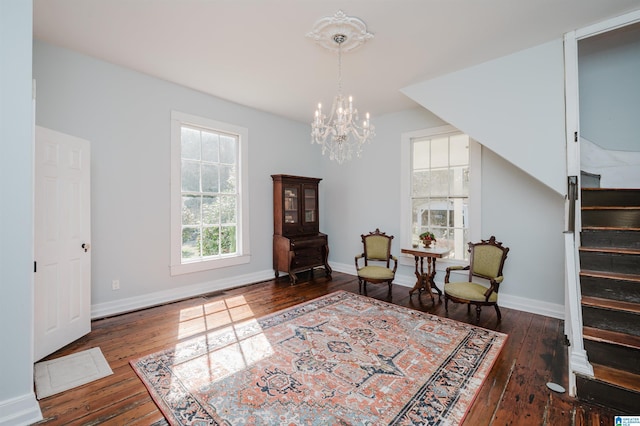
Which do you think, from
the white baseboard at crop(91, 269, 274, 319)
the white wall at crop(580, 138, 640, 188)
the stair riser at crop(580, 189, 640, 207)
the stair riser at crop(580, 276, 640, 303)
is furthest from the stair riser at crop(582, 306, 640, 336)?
the white baseboard at crop(91, 269, 274, 319)

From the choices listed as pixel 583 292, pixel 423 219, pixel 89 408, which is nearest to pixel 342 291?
pixel 423 219

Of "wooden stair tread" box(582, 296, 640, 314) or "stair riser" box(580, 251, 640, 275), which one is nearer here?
"wooden stair tread" box(582, 296, 640, 314)

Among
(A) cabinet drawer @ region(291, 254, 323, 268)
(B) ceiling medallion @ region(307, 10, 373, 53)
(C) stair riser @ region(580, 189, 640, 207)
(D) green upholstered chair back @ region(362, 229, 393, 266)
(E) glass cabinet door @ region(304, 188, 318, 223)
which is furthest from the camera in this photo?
(E) glass cabinet door @ region(304, 188, 318, 223)

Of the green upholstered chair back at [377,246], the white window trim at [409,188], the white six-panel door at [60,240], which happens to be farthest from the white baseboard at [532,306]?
the white six-panel door at [60,240]

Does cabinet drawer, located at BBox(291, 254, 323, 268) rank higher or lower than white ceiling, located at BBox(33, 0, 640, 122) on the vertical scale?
lower

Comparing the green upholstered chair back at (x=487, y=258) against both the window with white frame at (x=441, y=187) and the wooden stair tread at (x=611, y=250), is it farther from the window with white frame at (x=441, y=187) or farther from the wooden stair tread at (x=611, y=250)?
the wooden stair tread at (x=611, y=250)

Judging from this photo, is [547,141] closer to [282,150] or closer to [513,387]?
[513,387]

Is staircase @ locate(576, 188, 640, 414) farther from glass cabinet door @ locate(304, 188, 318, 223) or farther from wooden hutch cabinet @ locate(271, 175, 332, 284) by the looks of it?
glass cabinet door @ locate(304, 188, 318, 223)

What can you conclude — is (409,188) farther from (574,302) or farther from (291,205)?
(574,302)

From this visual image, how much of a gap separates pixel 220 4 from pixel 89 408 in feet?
10.8

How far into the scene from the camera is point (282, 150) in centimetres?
561

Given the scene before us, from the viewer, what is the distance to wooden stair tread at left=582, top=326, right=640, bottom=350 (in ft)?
6.61

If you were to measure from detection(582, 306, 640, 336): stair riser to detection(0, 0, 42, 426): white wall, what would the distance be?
4053mm

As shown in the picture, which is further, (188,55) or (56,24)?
(188,55)
